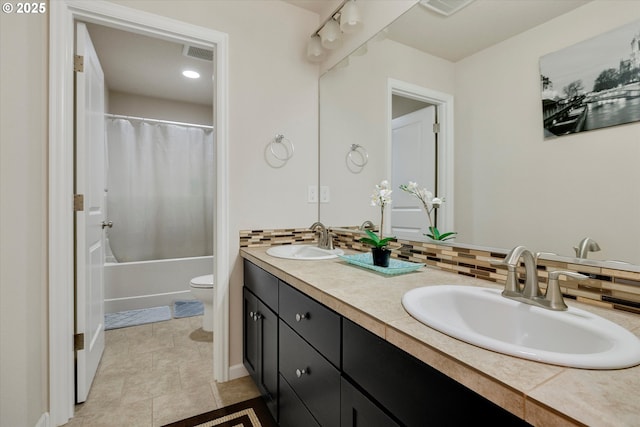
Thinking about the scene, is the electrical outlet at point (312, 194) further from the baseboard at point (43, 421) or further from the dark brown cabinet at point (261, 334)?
the baseboard at point (43, 421)

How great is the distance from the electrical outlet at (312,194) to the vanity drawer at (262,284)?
0.61 m

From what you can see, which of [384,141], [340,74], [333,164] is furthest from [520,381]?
[340,74]

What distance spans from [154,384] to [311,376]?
1.30m

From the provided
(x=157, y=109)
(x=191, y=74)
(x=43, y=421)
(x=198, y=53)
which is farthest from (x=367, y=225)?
(x=157, y=109)

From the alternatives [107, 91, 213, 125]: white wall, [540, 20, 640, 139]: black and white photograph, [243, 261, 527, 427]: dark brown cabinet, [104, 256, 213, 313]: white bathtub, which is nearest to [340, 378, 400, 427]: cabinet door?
[243, 261, 527, 427]: dark brown cabinet

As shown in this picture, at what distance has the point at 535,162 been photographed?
0.94 m

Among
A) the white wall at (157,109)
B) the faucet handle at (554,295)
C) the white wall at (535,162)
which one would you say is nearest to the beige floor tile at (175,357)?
the white wall at (535,162)

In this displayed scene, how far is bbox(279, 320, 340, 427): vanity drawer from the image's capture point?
0.86 m

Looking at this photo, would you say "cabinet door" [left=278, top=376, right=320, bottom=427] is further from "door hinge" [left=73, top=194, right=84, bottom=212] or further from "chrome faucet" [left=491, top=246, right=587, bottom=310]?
"door hinge" [left=73, top=194, right=84, bottom=212]

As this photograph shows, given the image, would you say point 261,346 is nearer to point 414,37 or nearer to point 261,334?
point 261,334

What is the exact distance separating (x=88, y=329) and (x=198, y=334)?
952 millimetres

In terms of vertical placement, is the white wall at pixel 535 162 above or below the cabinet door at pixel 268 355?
above

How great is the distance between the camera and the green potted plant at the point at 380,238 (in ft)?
4.09

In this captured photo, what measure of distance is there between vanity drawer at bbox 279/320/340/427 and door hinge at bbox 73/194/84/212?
122 centimetres
